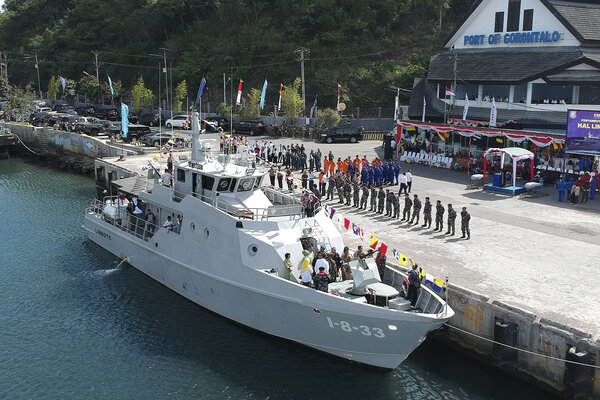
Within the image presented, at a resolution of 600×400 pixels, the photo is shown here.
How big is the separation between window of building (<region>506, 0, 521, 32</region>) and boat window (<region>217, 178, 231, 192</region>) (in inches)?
1300

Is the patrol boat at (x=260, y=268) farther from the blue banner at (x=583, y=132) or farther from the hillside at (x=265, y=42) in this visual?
the hillside at (x=265, y=42)

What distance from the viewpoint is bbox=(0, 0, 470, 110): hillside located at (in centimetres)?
5934

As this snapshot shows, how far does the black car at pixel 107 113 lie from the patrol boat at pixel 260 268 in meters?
45.7

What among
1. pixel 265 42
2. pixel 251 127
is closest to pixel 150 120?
pixel 251 127

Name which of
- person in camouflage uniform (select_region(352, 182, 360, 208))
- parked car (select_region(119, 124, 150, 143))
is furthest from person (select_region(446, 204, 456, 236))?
parked car (select_region(119, 124, 150, 143))

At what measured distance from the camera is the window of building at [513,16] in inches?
1704

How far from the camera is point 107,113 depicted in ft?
219

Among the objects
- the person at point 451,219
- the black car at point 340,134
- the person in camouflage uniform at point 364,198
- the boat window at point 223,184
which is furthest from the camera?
the black car at point 340,134

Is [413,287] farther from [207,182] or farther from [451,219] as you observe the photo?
[207,182]

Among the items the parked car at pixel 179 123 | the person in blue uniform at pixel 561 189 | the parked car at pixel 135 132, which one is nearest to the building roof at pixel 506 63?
the person in blue uniform at pixel 561 189

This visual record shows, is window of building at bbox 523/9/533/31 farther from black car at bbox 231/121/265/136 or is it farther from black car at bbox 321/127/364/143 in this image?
black car at bbox 231/121/265/136

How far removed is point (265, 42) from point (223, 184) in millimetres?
48572

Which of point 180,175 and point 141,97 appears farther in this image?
point 141,97

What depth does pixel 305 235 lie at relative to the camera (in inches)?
700
